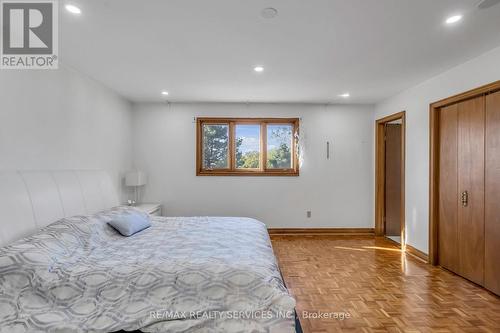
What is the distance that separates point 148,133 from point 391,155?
4567mm

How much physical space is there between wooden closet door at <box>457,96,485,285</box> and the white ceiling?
0.64m

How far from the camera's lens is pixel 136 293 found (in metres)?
Result: 1.66

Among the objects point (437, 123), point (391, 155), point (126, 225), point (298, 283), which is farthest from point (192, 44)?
point (391, 155)

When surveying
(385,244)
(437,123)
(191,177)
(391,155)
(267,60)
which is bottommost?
(385,244)

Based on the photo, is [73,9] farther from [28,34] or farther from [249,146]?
[249,146]

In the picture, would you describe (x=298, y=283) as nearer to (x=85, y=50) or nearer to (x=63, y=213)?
(x=63, y=213)

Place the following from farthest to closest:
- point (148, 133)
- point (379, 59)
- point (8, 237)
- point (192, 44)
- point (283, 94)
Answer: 1. point (148, 133)
2. point (283, 94)
3. point (379, 59)
4. point (192, 44)
5. point (8, 237)

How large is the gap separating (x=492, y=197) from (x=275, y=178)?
3.03 metres

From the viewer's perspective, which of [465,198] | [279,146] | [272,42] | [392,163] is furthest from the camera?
[279,146]

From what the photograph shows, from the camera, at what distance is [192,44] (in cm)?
253

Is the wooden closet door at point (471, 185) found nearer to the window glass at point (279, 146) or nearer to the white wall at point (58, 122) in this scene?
the window glass at point (279, 146)

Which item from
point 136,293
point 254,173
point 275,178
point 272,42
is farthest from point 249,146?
point 136,293

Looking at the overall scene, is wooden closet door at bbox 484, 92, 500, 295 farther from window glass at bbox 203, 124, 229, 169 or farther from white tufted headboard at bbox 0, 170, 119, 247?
white tufted headboard at bbox 0, 170, 119, 247

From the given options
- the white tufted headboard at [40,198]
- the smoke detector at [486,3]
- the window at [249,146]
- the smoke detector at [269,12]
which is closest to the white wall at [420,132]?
the smoke detector at [486,3]
